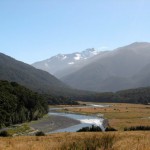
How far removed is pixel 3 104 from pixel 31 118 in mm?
21580

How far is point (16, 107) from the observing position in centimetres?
12369

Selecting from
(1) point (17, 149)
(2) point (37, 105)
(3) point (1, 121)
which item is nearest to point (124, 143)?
(1) point (17, 149)

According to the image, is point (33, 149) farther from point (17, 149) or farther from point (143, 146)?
point (143, 146)

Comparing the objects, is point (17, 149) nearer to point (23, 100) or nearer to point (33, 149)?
point (33, 149)

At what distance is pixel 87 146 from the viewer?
18.1 m

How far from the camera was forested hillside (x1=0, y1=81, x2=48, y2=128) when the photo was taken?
112062 mm

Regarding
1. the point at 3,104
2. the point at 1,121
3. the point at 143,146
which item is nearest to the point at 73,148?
the point at 143,146

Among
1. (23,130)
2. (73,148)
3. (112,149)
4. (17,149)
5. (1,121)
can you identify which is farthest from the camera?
(1,121)

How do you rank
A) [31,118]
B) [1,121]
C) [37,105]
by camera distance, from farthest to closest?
[37,105] → [31,118] → [1,121]

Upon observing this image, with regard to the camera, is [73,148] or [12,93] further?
[12,93]

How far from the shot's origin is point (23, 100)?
137 metres

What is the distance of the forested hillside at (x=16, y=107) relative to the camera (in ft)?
368

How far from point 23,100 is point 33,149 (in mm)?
119100

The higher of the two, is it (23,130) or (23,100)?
(23,100)
